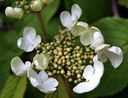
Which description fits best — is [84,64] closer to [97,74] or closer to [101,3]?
[97,74]

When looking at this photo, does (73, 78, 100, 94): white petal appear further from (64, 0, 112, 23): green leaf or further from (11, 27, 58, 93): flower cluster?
(64, 0, 112, 23): green leaf

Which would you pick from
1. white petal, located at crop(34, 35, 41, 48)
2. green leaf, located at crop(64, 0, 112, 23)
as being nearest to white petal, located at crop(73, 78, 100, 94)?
white petal, located at crop(34, 35, 41, 48)

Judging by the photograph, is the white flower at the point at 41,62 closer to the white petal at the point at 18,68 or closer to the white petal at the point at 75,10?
the white petal at the point at 18,68

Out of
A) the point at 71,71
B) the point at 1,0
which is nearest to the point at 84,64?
the point at 71,71

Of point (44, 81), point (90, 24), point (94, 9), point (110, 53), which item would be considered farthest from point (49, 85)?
point (94, 9)

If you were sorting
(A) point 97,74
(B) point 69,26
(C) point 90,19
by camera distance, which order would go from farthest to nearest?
(C) point 90,19 < (B) point 69,26 < (A) point 97,74

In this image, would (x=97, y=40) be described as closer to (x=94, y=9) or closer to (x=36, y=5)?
(x=36, y=5)

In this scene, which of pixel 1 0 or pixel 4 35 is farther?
pixel 4 35
